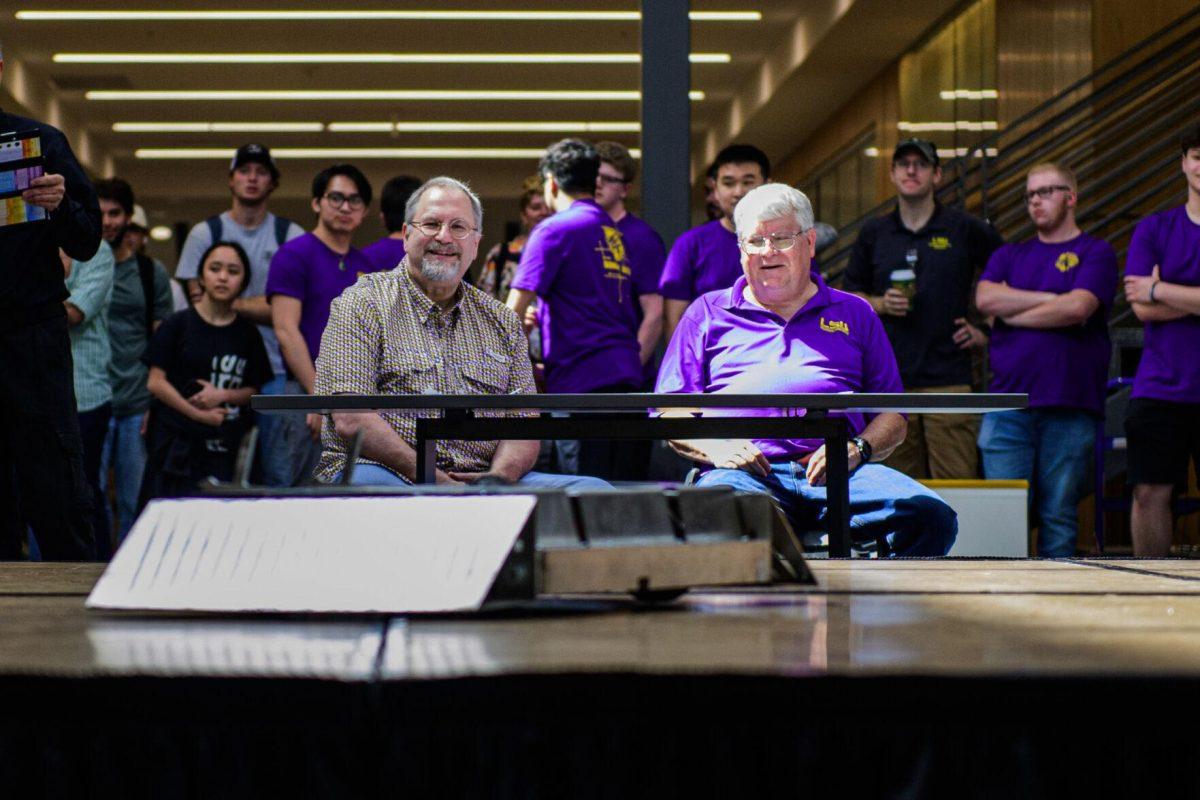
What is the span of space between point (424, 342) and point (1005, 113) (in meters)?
8.04

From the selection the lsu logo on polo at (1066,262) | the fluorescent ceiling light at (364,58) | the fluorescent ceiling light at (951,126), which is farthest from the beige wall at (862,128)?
the lsu logo on polo at (1066,262)

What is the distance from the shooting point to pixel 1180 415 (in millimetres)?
4262

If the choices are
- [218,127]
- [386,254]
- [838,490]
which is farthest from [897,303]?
[218,127]

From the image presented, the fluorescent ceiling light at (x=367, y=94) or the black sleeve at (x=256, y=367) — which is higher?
the fluorescent ceiling light at (x=367, y=94)

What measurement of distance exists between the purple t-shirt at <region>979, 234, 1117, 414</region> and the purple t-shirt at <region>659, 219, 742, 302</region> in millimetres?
904

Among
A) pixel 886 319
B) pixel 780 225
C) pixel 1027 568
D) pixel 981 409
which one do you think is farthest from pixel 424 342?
pixel 886 319

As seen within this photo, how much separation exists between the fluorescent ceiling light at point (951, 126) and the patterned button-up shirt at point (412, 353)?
799 centimetres

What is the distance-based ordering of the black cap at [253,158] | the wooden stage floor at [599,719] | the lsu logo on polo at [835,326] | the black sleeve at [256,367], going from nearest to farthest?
the wooden stage floor at [599,719], the lsu logo on polo at [835,326], the black sleeve at [256,367], the black cap at [253,158]

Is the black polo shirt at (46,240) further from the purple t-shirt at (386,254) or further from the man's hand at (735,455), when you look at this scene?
the man's hand at (735,455)

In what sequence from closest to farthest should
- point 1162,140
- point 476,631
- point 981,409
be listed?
point 476,631 < point 981,409 < point 1162,140

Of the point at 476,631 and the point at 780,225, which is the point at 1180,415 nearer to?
the point at 780,225

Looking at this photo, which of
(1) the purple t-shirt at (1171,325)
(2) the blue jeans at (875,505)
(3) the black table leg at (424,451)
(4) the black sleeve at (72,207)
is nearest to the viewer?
(3) the black table leg at (424,451)

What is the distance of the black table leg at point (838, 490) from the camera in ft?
8.00

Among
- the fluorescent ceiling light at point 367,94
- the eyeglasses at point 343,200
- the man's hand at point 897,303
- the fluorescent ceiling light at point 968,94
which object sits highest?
the fluorescent ceiling light at point 367,94
